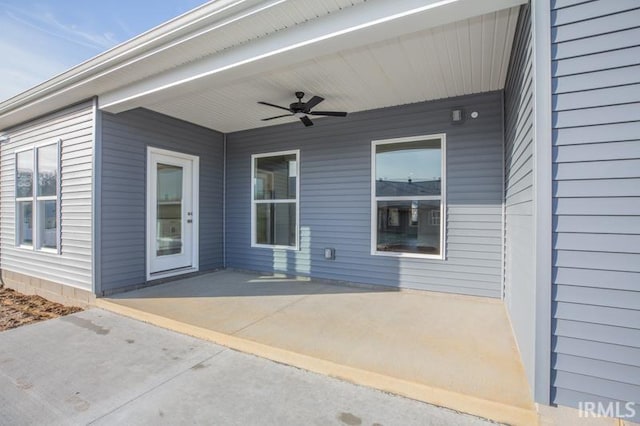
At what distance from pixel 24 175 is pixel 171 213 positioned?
2592 mm

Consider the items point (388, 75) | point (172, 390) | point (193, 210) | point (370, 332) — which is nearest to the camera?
point (172, 390)

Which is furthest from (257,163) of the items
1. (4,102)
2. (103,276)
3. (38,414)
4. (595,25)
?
(595,25)

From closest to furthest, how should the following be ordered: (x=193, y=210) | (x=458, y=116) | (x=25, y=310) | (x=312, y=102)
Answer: (x=312, y=102) < (x=458, y=116) < (x=25, y=310) < (x=193, y=210)

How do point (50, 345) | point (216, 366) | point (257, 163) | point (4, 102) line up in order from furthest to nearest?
point (257, 163) → point (4, 102) → point (50, 345) → point (216, 366)

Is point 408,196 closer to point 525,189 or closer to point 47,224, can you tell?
point 525,189

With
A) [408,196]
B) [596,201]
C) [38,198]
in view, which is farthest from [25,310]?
[596,201]

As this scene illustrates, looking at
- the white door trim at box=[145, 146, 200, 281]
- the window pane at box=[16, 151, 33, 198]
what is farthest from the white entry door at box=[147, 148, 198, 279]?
the window pane at box=[16, 151, 33, 198]

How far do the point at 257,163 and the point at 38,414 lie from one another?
4.37m

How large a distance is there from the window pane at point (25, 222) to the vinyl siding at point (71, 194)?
0.29 m

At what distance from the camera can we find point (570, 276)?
169cm

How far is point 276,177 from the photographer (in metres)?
5.44

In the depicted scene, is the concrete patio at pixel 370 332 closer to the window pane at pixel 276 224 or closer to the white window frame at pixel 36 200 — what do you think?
the window pane at pixel 276 224

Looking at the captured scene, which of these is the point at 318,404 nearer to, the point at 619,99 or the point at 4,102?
the point at 619,99

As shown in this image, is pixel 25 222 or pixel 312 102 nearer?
pixel 312 102
